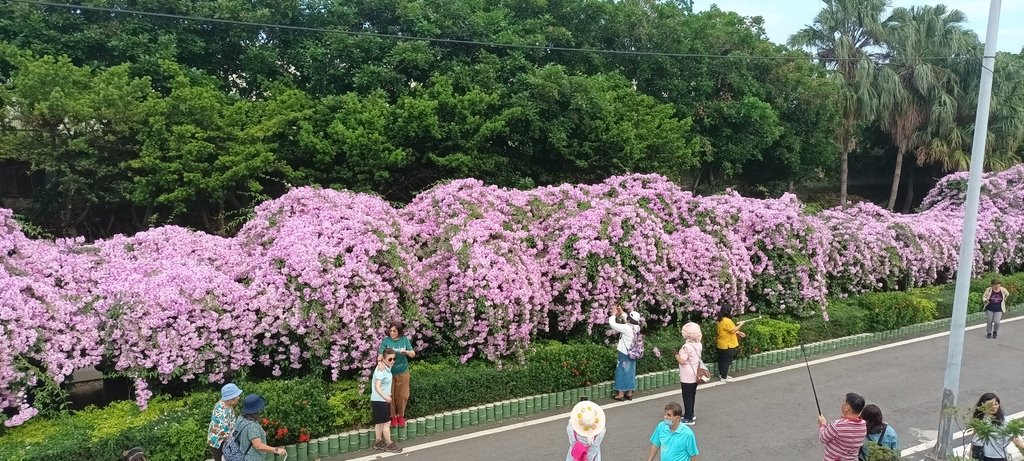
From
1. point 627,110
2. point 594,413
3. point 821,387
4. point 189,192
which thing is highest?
point 627,110

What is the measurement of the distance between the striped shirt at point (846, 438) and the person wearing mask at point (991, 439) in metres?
1.05

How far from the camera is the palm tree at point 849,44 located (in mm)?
24422

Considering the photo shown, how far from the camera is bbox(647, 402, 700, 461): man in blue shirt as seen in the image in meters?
5.77

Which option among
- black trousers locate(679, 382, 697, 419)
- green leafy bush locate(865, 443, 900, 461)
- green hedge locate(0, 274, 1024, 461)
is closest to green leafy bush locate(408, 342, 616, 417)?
green hedge locate(0, 274, 1024, 461)

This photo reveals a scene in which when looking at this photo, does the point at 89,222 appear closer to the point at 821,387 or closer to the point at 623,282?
the point at 623,282

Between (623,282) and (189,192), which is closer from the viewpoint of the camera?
(623,282)

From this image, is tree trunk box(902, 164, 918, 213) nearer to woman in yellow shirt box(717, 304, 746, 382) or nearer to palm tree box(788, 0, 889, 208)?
palm tree box(788, 0, 889, 208)

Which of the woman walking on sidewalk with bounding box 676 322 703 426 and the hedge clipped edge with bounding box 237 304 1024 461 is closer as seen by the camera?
the hedge clipped edge with bounding box 237 304 1024 461

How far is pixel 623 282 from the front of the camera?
34.8 feet

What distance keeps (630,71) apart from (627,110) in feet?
12.3

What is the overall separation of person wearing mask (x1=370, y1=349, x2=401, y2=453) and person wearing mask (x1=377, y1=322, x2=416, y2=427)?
223 mm

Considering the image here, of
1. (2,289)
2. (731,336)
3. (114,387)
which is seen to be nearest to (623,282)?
(731,336)

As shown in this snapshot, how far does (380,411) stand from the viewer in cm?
770

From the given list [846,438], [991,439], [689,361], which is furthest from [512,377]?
[991,439]
